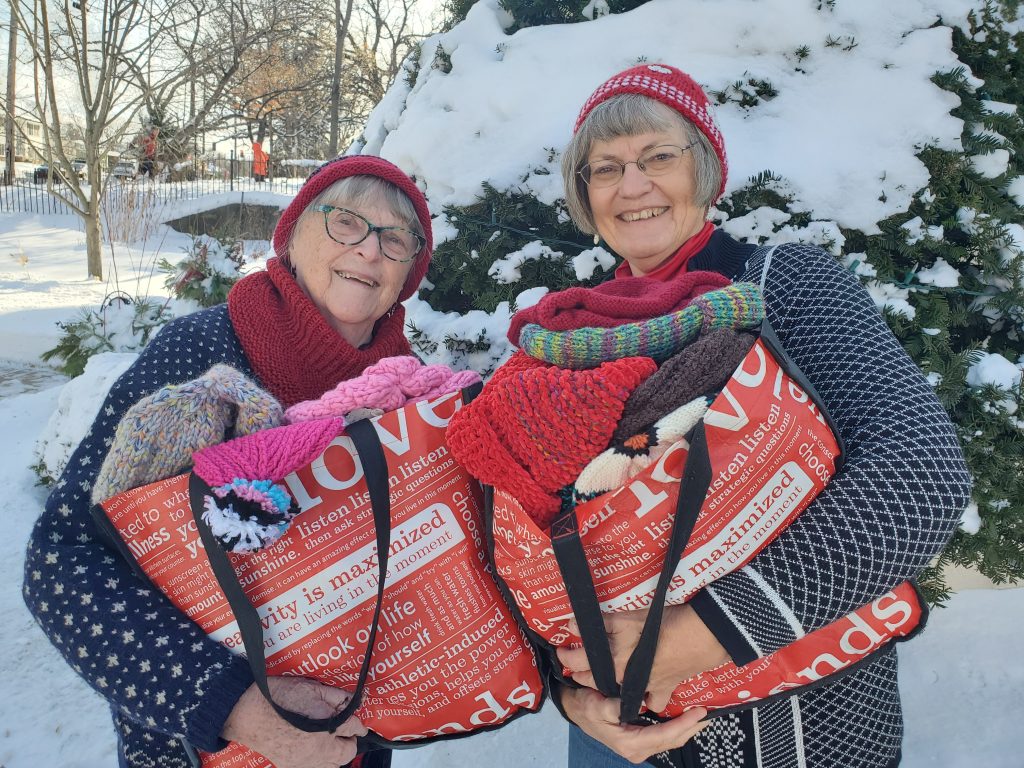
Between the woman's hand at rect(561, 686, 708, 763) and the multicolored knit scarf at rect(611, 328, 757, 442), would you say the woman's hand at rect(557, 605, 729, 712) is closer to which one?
the woman's hand at rect(561, 686, 708, 763)

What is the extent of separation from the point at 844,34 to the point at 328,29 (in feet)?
88.9

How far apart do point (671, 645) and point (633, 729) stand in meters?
0.23

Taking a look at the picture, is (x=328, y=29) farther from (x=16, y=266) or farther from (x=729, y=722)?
(x=729, y=722)

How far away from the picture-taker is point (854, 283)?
125cm

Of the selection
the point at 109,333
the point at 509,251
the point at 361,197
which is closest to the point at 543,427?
the point at 361,197

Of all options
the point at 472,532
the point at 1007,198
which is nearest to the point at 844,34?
the point at 1007,198

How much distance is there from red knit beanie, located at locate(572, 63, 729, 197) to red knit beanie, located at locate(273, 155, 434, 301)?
58cm

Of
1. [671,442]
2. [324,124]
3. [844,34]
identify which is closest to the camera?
[671,442]

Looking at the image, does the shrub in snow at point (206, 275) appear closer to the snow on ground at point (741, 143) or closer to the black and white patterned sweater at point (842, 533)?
the snow on ground at point (741, 143)

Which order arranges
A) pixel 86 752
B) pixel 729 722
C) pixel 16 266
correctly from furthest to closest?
pixel 16 266 → pixel 86 752 → pixel 729 722

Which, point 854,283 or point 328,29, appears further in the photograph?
point 328,29

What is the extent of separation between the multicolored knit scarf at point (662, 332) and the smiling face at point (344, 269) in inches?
32.5

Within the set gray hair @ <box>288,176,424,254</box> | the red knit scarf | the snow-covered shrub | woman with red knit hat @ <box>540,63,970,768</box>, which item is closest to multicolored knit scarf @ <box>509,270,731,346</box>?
woman with red knit hat @ <box>540,63,970,768</box>

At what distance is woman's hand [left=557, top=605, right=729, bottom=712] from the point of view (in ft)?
3.50
